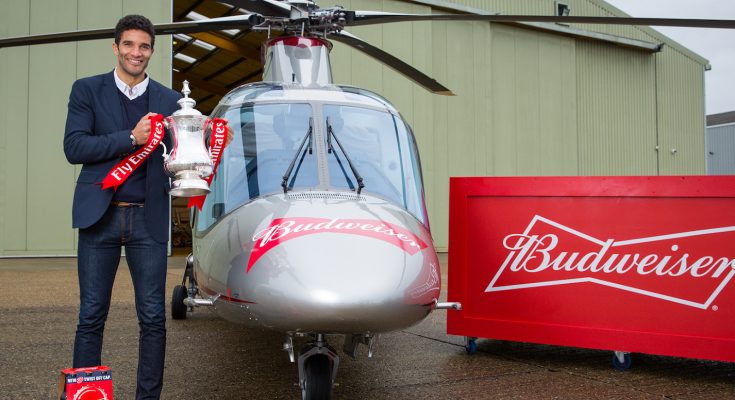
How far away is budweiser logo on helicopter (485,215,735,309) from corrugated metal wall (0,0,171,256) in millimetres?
10942

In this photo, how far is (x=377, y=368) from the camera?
4637 mm

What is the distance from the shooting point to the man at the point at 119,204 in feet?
10.1

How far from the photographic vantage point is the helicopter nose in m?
2.84

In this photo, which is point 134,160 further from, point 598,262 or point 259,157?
point 598,262

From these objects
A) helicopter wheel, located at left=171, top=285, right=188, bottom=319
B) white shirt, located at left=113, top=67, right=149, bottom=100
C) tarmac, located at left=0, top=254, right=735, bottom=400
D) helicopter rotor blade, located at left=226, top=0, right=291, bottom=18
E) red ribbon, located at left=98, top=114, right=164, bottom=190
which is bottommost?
tarmac, located at left=0, top=254, right=735, bottom=400

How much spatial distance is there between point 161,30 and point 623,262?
382 centimetres

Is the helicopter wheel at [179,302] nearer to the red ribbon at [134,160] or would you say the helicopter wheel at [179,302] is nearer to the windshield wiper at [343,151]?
the windshield wiper at [343,151]

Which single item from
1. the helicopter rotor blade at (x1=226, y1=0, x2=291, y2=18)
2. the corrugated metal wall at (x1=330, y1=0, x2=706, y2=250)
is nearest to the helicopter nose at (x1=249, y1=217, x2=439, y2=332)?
the helicopter rotor blade at (x1=226, y1=0, x2=291, y2=18)

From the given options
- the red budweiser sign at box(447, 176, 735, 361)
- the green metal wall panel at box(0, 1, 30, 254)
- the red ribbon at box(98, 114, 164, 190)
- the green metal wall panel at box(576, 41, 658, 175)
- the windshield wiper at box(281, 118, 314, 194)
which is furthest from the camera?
the green metal wall panel at box(576, 41, 658, 175)

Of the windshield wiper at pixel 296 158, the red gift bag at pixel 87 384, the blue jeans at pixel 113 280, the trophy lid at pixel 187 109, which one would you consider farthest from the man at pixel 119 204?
the windshield wiper at pixel 296 158

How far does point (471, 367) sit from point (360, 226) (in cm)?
202

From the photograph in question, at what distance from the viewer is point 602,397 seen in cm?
396

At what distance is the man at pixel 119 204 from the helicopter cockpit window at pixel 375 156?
3.41ft

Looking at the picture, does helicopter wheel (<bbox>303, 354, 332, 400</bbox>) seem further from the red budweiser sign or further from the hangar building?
the hangar building
